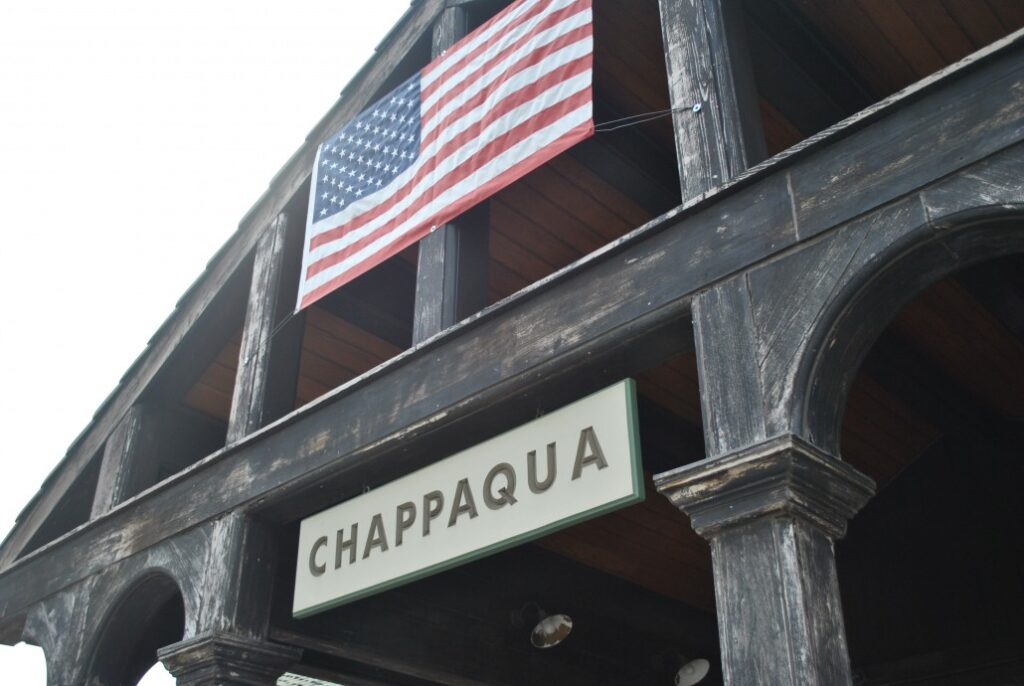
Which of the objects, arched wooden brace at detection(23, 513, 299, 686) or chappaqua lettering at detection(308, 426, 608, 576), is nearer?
chappaqua lettering at detection(308, 426, 608, 576)

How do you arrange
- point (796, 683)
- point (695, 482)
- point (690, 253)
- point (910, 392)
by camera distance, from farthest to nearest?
1. point (910, 392)
2. point (690, 253)
3. point (695, 482)
4. point (796, 683)

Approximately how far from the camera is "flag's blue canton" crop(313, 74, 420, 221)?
6.08 m

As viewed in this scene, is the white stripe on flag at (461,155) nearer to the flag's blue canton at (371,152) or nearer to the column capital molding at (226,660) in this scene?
the flag's blue canton at (371,152)

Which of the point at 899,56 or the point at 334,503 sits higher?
the point at 899,56

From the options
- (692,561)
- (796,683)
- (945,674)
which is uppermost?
(692,561)

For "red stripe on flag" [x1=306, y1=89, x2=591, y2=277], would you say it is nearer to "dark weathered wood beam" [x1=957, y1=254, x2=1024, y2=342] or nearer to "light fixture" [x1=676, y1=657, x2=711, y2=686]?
"dark weathered wood beam" [x1=957, y1=254, x2=1024, y2=342]

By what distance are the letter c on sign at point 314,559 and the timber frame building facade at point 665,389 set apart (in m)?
0.37

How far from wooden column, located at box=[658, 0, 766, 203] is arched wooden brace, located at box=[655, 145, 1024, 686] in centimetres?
60

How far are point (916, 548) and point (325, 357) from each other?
4.54 metres

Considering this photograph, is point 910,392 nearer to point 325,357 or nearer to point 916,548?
point 916,548

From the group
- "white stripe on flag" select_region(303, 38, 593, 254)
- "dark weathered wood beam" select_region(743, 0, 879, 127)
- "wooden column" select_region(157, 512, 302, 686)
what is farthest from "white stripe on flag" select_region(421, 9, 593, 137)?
"wooden column" select_region(157, 512, 302, 686)

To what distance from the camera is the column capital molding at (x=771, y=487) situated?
131 inches

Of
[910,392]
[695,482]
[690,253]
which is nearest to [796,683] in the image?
[695,482]

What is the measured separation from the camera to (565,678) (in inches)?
301
